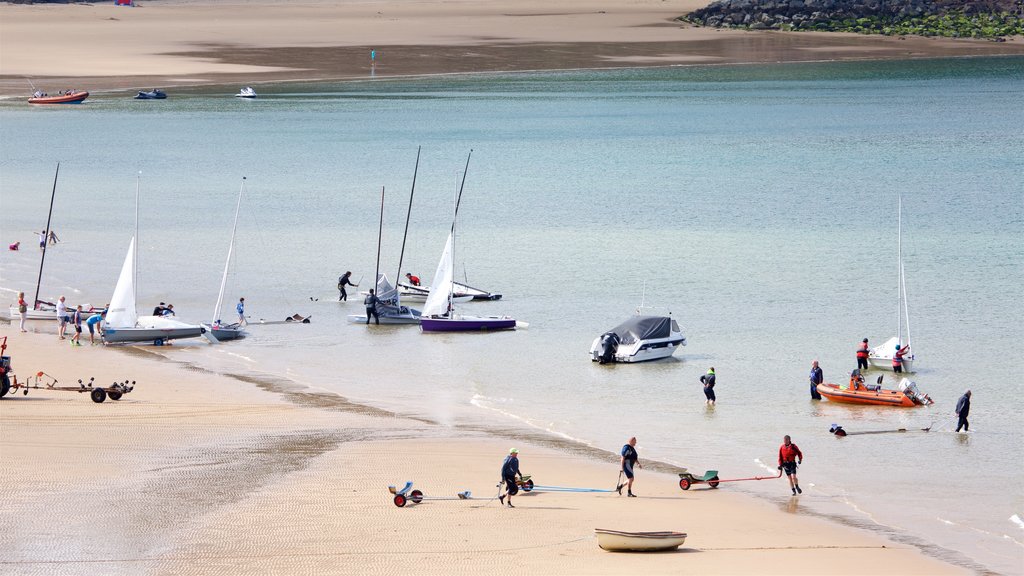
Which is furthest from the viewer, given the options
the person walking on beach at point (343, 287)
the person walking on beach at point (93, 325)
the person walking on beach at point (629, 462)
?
the person walking on beach at point (343, 287)

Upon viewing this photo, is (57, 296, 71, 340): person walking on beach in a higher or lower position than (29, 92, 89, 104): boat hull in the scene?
lower

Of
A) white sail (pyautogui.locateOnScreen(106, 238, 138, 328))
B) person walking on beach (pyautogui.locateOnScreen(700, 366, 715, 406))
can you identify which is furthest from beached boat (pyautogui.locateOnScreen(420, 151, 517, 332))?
person walking on beach (pyautogui.locateOnScreen(700, 366, 715, 406))

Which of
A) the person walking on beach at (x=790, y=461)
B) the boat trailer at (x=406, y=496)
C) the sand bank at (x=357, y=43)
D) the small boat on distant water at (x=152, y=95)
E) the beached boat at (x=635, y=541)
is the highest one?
the sand bank at (x=357, y=43)

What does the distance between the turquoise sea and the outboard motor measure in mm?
589

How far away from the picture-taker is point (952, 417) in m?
36.1

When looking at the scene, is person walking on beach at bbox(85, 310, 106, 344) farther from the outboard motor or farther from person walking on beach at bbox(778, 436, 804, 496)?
person walking on beach at bbox(778, 436, 804, 496)

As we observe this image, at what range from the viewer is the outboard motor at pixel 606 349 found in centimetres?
4244

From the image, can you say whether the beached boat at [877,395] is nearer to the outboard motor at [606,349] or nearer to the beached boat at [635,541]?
the outboard motor at [606,349]

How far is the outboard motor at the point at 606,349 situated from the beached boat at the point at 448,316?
5.47 meters

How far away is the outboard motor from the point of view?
139ft

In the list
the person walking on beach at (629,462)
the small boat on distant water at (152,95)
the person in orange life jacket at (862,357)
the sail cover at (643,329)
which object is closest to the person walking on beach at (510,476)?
the person walking on beach at (629,462)

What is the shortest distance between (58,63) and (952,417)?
119742 millimetres

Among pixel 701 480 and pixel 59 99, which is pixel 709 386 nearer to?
pixel 701 480

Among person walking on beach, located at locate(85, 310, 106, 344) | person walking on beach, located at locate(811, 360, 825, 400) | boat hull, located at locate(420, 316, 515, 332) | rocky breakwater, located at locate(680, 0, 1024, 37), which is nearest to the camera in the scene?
person walking on beach, located at locate(811, 360, 825, 400)
